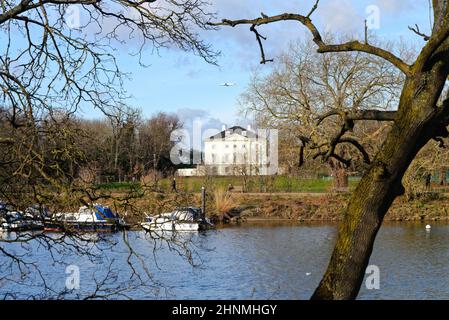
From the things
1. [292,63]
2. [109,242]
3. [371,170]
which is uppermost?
[292,63]

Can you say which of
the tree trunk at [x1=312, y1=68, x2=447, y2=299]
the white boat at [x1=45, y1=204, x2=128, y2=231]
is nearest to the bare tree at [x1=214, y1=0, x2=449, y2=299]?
the tree trunk at [x1=312, y1=68, x2=447, y2=299]

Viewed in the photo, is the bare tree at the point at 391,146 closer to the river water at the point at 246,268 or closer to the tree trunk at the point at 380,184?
the tree trunk at the point at 380,184

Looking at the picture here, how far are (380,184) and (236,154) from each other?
167 ft

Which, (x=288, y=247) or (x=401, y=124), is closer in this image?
(x=401, y=124)

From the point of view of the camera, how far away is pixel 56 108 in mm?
6586

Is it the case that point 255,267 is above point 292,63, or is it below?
below

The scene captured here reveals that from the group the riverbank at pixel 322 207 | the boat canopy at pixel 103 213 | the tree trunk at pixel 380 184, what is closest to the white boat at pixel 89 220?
the boat canopy at pixel 103 213

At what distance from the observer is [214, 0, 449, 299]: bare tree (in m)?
5.17

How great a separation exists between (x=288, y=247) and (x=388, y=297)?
8.51 metres

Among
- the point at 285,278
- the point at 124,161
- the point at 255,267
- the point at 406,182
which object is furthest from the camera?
the point at 406,182

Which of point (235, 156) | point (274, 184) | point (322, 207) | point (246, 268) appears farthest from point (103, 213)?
point (235, 156)

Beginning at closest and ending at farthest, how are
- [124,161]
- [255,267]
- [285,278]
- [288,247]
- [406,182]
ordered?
[124,161], [285,278], [255,267], [288,247], [406,182]
